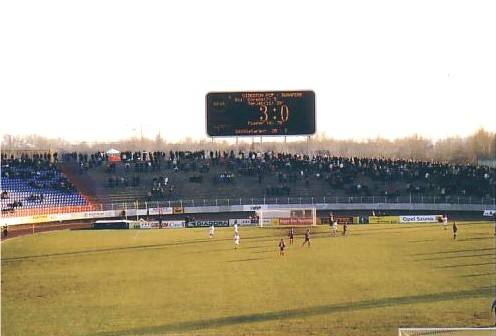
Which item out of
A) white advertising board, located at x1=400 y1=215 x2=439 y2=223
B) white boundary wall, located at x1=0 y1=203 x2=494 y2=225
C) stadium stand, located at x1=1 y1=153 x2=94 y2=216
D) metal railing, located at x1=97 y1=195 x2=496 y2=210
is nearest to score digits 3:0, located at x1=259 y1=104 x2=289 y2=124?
white boundary wall, located at x1=0 y1=203 x2=494 y2=225

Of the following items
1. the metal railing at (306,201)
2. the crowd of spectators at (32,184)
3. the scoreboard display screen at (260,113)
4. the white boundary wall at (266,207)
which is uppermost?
the scoreboard display screen at (260,113)

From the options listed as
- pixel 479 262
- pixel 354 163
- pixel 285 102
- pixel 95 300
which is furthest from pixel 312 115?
pixel 354 163

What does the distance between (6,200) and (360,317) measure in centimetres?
4087

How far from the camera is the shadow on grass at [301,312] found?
19047 millimetres

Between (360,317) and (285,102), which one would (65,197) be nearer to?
(285,102)

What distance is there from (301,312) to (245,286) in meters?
4.91

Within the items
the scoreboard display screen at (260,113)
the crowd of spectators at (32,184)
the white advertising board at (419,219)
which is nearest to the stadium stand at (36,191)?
the crowd of spectators at (32,184)

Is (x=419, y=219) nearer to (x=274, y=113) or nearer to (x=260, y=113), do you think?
(x=274, y=113)

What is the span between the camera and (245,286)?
1005 inches

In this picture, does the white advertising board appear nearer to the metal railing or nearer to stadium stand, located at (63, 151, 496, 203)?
the metal railing

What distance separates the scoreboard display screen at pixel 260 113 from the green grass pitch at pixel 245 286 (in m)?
7.49

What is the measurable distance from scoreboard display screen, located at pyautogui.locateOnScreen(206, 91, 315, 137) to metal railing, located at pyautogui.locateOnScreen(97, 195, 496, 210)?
62.3ft

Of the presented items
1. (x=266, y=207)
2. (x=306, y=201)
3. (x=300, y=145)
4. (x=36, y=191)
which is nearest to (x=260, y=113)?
(x=266, y=207)

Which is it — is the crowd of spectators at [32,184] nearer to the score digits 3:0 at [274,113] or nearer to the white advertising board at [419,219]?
the score digits 3:0 at [274,113]
